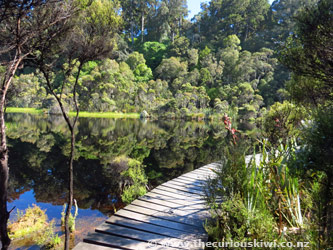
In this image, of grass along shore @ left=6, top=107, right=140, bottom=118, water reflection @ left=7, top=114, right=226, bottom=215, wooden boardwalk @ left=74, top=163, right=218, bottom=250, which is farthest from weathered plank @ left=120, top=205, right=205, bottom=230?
grass along shore @ left=6, top=107, right=140, bottom=118

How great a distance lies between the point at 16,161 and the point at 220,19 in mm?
52496

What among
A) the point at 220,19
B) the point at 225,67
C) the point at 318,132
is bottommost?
the point at 318,132

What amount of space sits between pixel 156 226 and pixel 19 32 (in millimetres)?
2412

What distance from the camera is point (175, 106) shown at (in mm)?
31406

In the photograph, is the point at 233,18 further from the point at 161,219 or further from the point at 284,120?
the point at 161,219

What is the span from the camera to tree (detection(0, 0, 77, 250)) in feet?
5.64

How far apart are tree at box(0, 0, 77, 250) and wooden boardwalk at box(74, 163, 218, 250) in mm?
957

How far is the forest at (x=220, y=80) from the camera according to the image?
6.07ft

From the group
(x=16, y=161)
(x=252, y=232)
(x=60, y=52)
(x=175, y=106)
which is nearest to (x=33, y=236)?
(x=60, y=52)

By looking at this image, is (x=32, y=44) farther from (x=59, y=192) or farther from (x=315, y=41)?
(x=59, y=192)

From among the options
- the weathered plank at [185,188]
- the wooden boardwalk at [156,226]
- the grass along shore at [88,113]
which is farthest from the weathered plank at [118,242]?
the grass along shore at [88,113]

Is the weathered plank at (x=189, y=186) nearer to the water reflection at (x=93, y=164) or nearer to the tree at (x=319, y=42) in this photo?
the water reflection at (x=93, y=164)

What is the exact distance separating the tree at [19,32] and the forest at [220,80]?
0.04ft

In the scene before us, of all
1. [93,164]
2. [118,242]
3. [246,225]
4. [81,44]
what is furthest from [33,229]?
[93,164]
